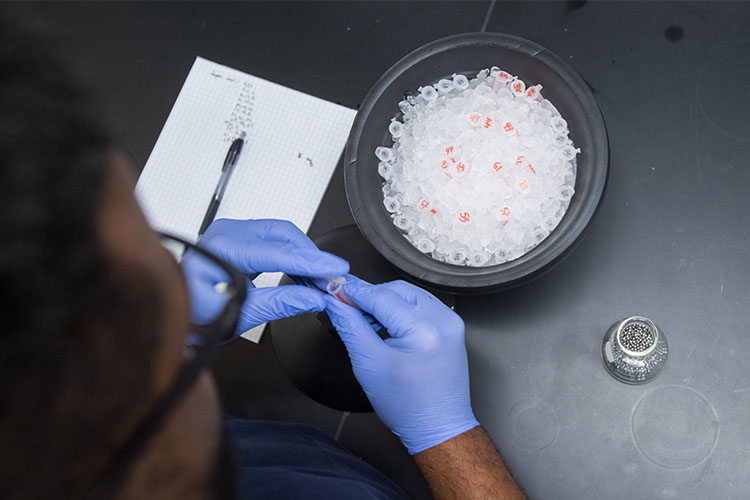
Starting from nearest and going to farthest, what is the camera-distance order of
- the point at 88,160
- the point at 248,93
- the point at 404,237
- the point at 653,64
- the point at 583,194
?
1. the point at 88,160
2. the point at 583,194
3. the point at 404,237
4. the point at 653,64
5. the point at 248,93

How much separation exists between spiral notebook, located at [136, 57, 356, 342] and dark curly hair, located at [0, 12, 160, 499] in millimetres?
778

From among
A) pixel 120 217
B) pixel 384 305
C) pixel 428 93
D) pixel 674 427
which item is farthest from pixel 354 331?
pixel 120 217

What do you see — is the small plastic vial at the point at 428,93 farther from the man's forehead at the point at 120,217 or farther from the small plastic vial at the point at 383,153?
the man's forehead at the point at 120,217

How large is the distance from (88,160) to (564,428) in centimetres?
87

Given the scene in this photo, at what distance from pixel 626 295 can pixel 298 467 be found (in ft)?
1.90

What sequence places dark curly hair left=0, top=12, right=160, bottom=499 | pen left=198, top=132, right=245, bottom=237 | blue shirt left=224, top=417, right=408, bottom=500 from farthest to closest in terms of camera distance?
pen left=198, top=132, right=245, bottom=237 → blue shirt left=224, top=417, right=408, bottom=500 → dark curly hair left=0, top=12, right=160, bottom=499

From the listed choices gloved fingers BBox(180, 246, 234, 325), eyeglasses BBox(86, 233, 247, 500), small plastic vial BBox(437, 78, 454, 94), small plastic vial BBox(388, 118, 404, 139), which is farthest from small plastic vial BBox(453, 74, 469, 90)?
eyeglasses BBox(86, 233, 247, 500)

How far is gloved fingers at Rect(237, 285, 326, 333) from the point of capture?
932mm

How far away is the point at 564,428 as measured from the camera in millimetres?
992

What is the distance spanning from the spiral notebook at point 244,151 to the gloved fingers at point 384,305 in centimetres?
23

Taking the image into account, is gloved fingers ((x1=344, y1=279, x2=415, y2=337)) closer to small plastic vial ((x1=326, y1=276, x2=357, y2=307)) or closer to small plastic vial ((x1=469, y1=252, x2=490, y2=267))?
small plastic vial ((x1=326, y1=276, x2=357, y2=307))

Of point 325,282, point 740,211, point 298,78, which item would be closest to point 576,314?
point 740,211

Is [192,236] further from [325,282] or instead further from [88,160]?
[88,160]

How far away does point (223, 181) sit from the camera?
3.79 ft
